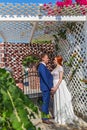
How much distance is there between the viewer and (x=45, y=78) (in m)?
6.61

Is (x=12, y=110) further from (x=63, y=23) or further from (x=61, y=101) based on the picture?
(x=63, y=23)

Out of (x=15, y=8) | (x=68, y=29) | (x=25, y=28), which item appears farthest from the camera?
(x=25, y=28)

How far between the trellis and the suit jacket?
0.90 m

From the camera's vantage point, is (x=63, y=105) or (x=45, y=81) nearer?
(x=45, y=81)

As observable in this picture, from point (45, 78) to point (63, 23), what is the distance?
182 cm

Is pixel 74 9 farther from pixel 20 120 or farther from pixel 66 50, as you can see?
pixel 20 120

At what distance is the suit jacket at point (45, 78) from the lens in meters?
6.60

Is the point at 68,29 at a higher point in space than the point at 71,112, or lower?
higher

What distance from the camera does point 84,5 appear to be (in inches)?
276

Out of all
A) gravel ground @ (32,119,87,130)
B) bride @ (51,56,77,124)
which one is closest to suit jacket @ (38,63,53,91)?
bride @ (51,56,77,124)

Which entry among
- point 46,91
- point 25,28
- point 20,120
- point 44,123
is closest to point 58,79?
point 46,91

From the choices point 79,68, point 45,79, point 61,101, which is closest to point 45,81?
point 45,79

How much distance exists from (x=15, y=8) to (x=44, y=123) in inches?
83.6

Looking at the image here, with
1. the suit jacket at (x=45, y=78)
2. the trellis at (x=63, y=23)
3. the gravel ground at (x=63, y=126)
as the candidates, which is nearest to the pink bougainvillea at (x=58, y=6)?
the trellis at (x=63, y=23)
